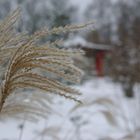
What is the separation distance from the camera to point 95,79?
963 inches

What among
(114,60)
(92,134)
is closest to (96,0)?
(114,60)

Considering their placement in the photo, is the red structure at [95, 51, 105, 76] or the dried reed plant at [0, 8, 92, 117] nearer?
the dried reed plant at [0, 8, 92, 117]

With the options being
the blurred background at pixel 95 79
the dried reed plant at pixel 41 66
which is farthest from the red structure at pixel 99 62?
the dried reed plant at pixel 41 66

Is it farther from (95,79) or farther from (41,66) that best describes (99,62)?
(41,66)

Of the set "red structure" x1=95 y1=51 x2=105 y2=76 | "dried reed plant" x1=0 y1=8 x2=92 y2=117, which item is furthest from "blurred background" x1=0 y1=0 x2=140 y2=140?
"dried reed plant" x1=0 y1=8 x2=92 y2=117

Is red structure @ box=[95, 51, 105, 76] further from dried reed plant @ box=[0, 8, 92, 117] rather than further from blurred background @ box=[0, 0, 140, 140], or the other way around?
dried reed plant @ box=[0, 8, 92, 117]

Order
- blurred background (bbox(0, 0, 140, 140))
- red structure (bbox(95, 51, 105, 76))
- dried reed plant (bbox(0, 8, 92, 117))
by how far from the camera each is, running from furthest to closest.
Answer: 1. red structure (bbox(95, 51, 105, 76))
2. blurred background (bbox(0, 0, 140, 140))
3. dried reed plant (bbox(0, 8, 92, 117))

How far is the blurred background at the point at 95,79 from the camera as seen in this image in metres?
4.59

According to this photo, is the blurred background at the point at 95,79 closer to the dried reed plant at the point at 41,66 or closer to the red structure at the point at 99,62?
the red structure at the point at 99,62

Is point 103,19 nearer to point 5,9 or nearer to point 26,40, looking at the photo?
point 5,9

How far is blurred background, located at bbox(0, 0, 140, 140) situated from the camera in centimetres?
459

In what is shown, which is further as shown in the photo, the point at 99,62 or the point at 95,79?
the point at 99,62

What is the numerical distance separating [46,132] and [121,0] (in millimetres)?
29486

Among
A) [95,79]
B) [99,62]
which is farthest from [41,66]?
[99,62]
